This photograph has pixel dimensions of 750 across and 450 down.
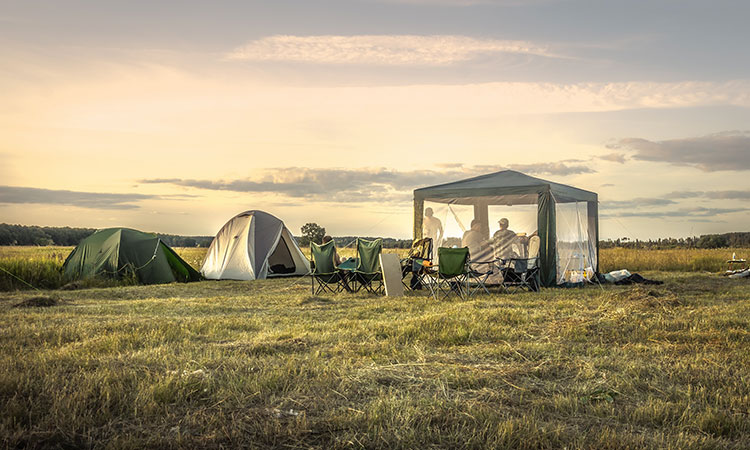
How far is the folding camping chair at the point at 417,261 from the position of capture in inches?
386

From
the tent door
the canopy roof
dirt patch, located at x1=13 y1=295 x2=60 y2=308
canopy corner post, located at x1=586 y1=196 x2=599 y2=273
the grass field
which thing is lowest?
the grass field

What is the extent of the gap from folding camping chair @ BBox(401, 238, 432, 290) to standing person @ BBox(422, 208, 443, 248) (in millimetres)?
1168

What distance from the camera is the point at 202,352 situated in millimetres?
4461

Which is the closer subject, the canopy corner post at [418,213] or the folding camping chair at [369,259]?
the folding camping chair at [369,259]

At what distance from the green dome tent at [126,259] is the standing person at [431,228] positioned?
207 inches

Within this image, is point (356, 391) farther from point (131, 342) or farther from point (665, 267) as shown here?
point (665, 267)

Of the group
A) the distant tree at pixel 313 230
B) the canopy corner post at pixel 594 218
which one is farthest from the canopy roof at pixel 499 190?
the distant tree at pixel 313 230

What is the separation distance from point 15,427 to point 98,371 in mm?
879

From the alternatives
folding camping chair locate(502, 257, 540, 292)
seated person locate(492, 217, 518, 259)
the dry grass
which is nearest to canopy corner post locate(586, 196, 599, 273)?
seated person locate(492, 217, 518, 259)

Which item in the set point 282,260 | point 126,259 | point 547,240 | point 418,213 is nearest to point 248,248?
point 282,260

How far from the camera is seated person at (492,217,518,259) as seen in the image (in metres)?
11.4

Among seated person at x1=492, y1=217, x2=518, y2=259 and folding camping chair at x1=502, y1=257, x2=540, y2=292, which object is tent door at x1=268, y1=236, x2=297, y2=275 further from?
folding camping chair at x1=502, y1=257, x2=540, y2=292

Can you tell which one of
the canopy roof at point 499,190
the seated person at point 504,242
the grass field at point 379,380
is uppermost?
the canopy roof at point 499,190

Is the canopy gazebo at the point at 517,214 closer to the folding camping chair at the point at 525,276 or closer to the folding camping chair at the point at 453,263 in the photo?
the folding camping chair at the point at 525,276
